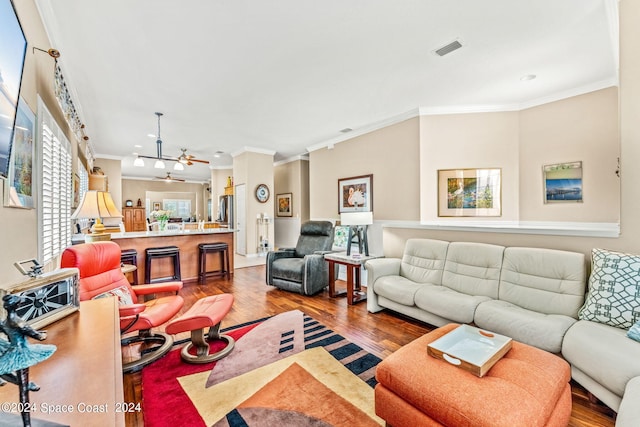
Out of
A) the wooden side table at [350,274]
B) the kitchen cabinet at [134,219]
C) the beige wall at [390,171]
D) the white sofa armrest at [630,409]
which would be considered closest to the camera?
the white sofa armrest at [630,409]

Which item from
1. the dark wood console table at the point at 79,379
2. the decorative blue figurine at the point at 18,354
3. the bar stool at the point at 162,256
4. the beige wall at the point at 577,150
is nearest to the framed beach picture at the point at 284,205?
the bar stool at the point at 162,256

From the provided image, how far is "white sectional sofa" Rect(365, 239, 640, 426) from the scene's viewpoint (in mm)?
1591

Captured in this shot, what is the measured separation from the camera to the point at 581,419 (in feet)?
5.45

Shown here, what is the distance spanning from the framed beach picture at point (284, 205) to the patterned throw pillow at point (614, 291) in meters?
6.64

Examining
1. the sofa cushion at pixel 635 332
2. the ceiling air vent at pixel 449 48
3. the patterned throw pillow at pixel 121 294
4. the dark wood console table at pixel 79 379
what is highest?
the ceiling air vent at pixel 449 48

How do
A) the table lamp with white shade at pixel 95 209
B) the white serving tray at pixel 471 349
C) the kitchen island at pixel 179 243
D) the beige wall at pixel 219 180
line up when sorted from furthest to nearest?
1. the beige wall at pixel 219 180
2. the kitchen island at pixel 179 243
3. the table lamp with white shade at pixel 95 209
4. the white serving tray at pixel 471 349

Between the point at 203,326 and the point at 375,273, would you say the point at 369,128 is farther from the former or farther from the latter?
the point at 203,326

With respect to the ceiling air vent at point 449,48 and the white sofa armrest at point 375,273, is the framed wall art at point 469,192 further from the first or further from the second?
the ceiling air vent at point 449,48

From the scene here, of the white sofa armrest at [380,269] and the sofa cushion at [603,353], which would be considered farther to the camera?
the white sofa armrest at [380,269]

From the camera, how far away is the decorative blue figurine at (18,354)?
583mm

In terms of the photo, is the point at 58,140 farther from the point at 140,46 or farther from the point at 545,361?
the point at 545,361

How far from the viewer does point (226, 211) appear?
28.5 feet

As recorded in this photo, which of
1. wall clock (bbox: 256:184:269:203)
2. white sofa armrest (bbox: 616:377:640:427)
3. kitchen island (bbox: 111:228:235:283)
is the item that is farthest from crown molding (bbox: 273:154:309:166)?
white sofa armrest (bbox: 616:377:640:427)

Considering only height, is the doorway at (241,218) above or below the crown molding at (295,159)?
below
